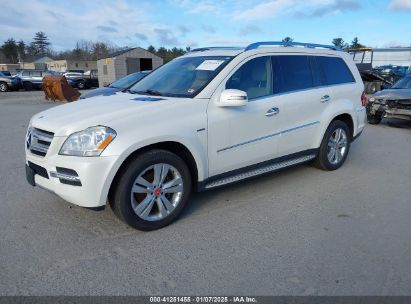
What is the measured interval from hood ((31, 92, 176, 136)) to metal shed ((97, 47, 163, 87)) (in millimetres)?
27379

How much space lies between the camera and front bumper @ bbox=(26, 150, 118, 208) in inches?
124

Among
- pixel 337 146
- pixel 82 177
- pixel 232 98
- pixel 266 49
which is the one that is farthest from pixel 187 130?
pixel 337 146

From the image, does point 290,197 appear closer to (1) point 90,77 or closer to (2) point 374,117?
(2) point 374,117

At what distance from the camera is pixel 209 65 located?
4207mm

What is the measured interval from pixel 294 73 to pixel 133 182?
2704mm

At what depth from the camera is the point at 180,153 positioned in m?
3.74

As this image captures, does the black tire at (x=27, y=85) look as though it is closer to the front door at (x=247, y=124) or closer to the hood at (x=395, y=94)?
the hood at (x=395, y=94)

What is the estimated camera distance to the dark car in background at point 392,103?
9.22 metres

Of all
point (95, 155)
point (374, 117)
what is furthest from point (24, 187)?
point (374, 117)

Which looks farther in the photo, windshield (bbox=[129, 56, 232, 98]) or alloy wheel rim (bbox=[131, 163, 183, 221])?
windshield (bbox=[129, 56, 232, 98])

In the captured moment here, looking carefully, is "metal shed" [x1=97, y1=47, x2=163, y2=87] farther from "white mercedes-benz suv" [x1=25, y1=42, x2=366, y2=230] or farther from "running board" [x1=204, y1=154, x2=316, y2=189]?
"running board" [x1=204, y1=154, x2=316, y2=189]

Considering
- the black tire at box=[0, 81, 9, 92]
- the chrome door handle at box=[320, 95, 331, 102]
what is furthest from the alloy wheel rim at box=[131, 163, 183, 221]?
the black tire at box=[0, 81, 9, 92]

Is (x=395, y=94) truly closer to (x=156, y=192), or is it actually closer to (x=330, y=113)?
(x=330, y=113)

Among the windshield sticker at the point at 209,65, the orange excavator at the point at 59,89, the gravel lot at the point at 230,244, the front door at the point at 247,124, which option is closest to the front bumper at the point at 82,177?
the gravel lot at the point at 230,244
